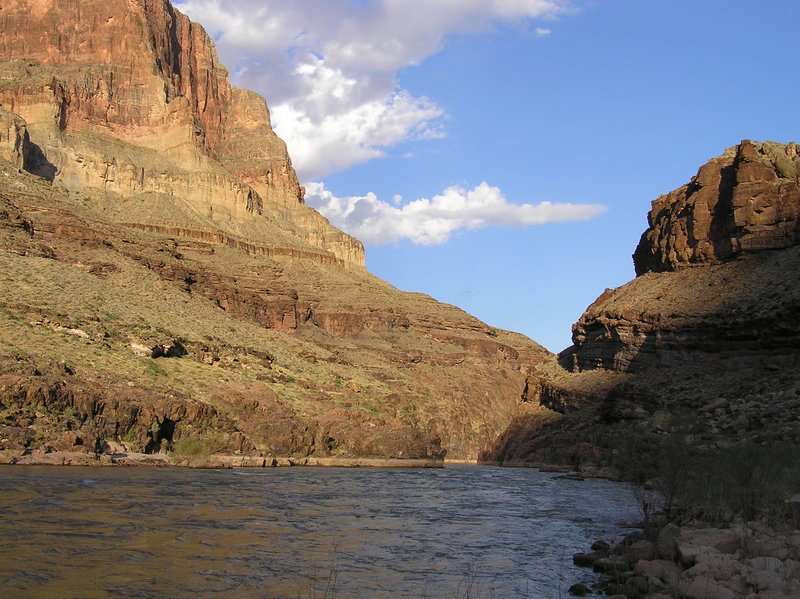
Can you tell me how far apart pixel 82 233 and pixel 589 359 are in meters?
54.3

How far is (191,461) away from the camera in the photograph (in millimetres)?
44219

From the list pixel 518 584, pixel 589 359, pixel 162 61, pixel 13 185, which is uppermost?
pixel 162 61

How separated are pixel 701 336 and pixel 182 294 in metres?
52.9

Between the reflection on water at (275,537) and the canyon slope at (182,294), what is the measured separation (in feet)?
42.3

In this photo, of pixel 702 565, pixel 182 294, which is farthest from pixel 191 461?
pixel 182 294

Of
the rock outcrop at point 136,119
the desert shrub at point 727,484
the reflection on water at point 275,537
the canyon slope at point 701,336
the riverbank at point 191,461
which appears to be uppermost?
the rock outcrop at point 136,119

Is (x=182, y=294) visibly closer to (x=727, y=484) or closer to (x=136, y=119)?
(x=136, y=119)

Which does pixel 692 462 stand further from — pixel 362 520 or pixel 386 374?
pixel 386 374

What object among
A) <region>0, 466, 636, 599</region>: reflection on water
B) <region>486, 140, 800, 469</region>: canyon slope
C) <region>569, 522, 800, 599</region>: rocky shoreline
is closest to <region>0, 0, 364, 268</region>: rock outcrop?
<region>486, 140, 800, 469</region>: canyon slope

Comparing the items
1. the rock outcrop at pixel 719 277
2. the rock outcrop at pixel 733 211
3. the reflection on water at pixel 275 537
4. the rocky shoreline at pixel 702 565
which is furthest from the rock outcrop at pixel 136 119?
the rocky shoreline at pixel 702 565

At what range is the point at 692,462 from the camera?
96.6 feet

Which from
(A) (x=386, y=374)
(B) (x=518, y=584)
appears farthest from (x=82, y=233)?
(B) (x=518, y=584)

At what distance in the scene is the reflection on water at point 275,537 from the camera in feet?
48.6

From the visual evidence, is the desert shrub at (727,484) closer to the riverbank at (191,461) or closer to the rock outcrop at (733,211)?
the riverbank at (191,461)
